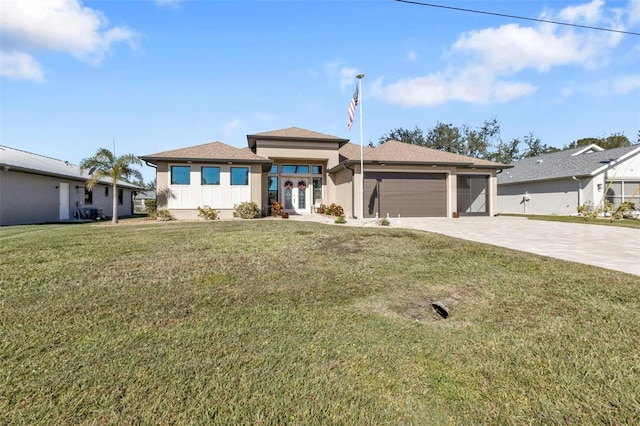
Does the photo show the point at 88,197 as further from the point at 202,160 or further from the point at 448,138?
the point at 448,138

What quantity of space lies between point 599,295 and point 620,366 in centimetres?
199

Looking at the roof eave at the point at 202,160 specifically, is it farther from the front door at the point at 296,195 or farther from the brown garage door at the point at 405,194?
the brown garage door at the point at 405,194

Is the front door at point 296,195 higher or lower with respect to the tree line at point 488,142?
lower

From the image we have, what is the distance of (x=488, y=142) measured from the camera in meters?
45.6

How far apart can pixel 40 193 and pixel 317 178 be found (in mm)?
16253

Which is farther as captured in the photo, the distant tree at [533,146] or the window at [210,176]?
the distant tree at [533,146]

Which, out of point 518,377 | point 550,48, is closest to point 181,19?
point 518,377

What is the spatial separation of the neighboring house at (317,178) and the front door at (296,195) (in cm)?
7

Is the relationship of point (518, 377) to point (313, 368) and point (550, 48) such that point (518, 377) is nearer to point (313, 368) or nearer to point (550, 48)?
point (313, 368)

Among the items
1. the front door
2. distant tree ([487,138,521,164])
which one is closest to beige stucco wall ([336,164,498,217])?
the front door

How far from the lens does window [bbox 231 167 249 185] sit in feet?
55.6

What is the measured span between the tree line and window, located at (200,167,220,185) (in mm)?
34948

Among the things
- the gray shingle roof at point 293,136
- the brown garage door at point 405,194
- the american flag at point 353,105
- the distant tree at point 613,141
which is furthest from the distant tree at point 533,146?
the american flag at point 353,105

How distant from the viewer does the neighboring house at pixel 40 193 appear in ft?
47.9
